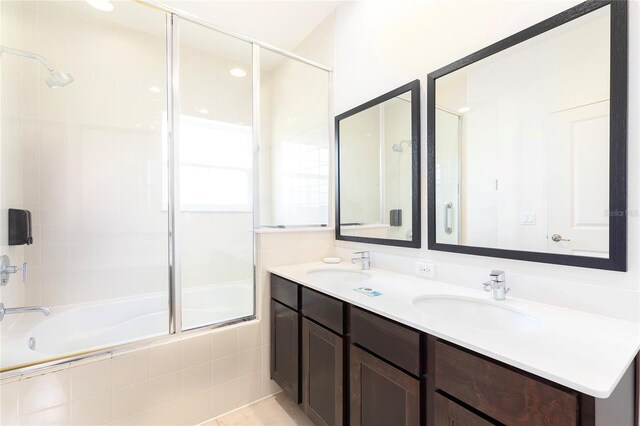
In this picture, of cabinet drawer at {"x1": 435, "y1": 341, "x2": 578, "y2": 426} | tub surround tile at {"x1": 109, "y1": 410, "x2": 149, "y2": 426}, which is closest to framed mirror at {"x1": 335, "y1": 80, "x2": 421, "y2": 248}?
cabinet drawer at {"x1": 435, "y1": 341, "x2": 578, "y2": 426}

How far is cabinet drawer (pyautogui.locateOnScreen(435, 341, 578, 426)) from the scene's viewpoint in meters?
0.66

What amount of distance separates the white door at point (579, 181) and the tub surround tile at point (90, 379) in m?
2.16

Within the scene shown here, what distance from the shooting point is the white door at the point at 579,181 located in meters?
1.00

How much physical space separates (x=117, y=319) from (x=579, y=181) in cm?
285

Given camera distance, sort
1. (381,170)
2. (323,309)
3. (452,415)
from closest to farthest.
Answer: (452,415)
(323,309)
(381,170)

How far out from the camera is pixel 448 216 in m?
1.49

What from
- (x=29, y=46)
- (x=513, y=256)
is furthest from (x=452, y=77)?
(x=29, y=46)

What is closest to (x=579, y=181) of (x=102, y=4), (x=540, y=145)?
(x=540, y=145)

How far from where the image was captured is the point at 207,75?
8.14ft

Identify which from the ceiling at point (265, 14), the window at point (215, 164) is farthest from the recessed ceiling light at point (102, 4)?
the window at point (215, 164)

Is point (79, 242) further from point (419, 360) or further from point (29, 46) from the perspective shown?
point (419, 360)

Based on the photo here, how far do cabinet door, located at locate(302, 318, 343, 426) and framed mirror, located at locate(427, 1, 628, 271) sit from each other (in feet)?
2.51

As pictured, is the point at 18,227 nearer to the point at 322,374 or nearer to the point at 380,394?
the point at 322,374

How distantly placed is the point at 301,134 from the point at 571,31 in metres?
1.93
